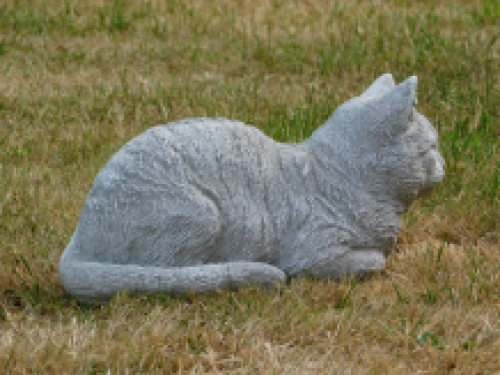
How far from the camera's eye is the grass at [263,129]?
2768 millimetres

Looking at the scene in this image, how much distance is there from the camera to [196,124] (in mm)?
3113

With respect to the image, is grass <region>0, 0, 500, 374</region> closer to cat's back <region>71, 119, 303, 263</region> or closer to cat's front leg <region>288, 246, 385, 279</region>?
cat's front leg <region>288, 246, 385, 279</region>

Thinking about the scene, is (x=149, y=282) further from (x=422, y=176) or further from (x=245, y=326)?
(x=422, y=176)

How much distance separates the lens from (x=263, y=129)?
5043 millimetres

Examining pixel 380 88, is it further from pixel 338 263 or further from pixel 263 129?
pixel 263 129

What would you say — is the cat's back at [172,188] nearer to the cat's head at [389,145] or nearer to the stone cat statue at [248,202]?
the stone cat statue at [248,202]

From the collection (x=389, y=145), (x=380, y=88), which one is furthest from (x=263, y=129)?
(x=389, y=145)

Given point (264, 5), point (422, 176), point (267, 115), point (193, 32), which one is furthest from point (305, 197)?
point (264, 5)

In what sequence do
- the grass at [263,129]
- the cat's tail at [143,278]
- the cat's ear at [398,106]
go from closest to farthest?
the grass at [263,129]
the cat's tail at [143,278]
the cat's ear at [398,106]

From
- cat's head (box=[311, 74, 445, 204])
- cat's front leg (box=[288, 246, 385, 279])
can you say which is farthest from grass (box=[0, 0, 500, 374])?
cat's head (box=[311, 74, 445, 204])

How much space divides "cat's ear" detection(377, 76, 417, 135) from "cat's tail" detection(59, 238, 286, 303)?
73cm

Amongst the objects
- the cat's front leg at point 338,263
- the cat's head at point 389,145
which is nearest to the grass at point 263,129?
the cat's front leg at point 338,263

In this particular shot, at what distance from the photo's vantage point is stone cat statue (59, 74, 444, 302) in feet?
9.66

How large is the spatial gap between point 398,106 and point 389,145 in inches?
6.0
